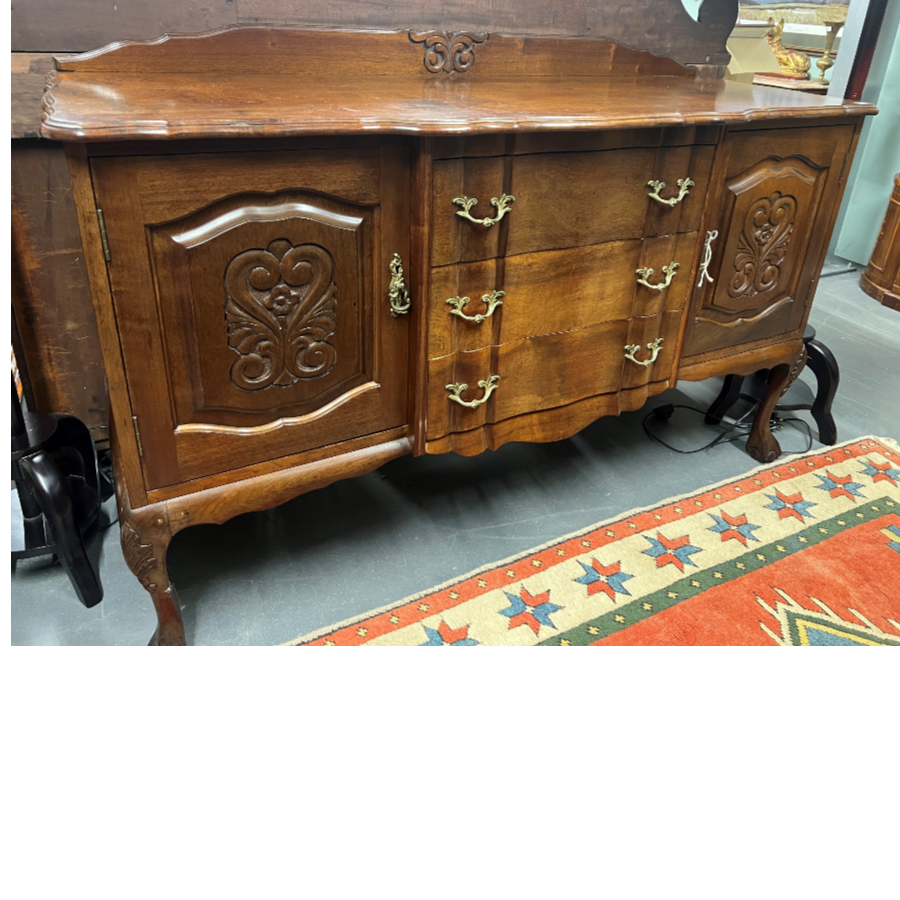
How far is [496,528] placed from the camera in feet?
6.52

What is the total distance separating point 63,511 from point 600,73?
174 cm

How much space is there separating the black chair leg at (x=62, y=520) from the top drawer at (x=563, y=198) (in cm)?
A: 94

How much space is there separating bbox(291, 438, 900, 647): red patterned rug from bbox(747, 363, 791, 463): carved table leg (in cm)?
14

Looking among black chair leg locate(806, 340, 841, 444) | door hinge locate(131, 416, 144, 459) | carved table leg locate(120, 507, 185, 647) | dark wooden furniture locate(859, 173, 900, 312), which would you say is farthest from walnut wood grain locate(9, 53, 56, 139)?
dark wooden furniture locate(859, 173, 900, 312)

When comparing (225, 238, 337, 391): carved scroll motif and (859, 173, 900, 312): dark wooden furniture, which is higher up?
(225, 238, 337, 391): carved scroll motif

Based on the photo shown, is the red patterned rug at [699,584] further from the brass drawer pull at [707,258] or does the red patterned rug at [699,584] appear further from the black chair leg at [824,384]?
the brass drawer pull at [707,258]

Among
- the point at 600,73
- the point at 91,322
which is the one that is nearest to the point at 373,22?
the point at 600,73

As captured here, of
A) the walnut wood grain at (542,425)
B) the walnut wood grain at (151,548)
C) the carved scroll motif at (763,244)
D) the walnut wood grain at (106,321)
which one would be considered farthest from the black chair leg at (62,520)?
the carved scroll motif at (763,244)

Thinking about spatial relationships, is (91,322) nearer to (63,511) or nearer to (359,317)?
(63,511)

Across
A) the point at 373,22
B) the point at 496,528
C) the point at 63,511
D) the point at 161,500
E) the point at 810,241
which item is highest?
the point at 373,22

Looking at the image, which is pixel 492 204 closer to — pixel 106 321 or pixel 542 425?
pixel 542 425

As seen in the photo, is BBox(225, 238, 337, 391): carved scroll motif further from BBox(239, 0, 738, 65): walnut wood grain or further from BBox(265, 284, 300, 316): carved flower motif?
BBox(239, 0, 738, 65): walnut wood grain

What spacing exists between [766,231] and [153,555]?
1.59m

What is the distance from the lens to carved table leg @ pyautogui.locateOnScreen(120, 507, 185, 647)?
1.36m
